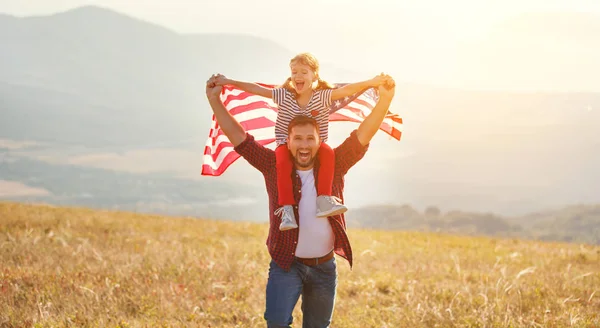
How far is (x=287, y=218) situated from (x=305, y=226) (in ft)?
0.85

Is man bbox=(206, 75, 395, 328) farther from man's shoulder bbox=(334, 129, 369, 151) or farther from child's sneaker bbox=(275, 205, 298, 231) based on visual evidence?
child's sneaker bbox=(275, 205, 298, 231)

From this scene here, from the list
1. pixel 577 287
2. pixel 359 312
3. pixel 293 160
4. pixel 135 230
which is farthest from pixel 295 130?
pixel 135 230

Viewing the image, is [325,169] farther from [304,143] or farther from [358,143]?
[358,143]

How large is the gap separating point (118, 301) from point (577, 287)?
7865 millimetres

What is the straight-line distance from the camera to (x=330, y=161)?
5.80 metres

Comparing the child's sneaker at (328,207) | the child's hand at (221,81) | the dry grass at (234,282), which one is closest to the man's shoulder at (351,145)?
the child's sneaker at (328,207)

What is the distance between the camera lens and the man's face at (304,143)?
5660 millimetres

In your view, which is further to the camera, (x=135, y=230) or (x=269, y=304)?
(x=135, y=230)

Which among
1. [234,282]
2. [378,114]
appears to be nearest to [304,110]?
[378,114]

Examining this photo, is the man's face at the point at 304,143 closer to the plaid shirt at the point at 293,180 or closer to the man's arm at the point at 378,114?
the plaid shirt at the point at 293,180

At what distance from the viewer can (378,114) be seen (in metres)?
6.02

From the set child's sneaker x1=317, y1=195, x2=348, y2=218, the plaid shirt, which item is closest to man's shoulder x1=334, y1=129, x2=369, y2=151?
the plaid shirt

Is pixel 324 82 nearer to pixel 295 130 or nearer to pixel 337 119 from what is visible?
pixel 295 130

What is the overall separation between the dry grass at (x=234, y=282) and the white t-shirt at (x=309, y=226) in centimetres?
324
